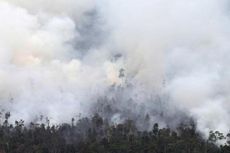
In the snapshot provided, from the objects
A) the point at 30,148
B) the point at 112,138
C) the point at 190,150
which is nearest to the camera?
the point at 190,150

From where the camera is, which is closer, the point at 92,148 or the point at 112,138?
the point at 92,148

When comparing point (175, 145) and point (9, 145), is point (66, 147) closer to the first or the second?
point (9, 145)

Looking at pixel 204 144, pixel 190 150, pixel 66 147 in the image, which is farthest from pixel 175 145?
pixel 66 147

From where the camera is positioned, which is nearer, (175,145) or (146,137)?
(175,145)

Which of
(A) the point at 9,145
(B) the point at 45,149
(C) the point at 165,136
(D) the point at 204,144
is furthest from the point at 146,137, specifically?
(A) the point at 9,145

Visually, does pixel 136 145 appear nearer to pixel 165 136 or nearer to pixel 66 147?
pixel 165 136

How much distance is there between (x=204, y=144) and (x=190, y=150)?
62.5ft

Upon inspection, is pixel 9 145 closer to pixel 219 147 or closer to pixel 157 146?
pixel 157 146

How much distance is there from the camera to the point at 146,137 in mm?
198500

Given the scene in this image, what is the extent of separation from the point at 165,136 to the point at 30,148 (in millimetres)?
51911

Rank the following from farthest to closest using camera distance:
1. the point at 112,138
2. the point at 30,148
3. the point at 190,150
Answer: the point at 112,138 < the point at 30,148 < the point at 190,150

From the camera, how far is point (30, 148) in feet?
614

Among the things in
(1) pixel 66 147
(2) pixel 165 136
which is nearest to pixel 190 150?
(2) pixel 165 136

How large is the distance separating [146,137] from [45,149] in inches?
1594
